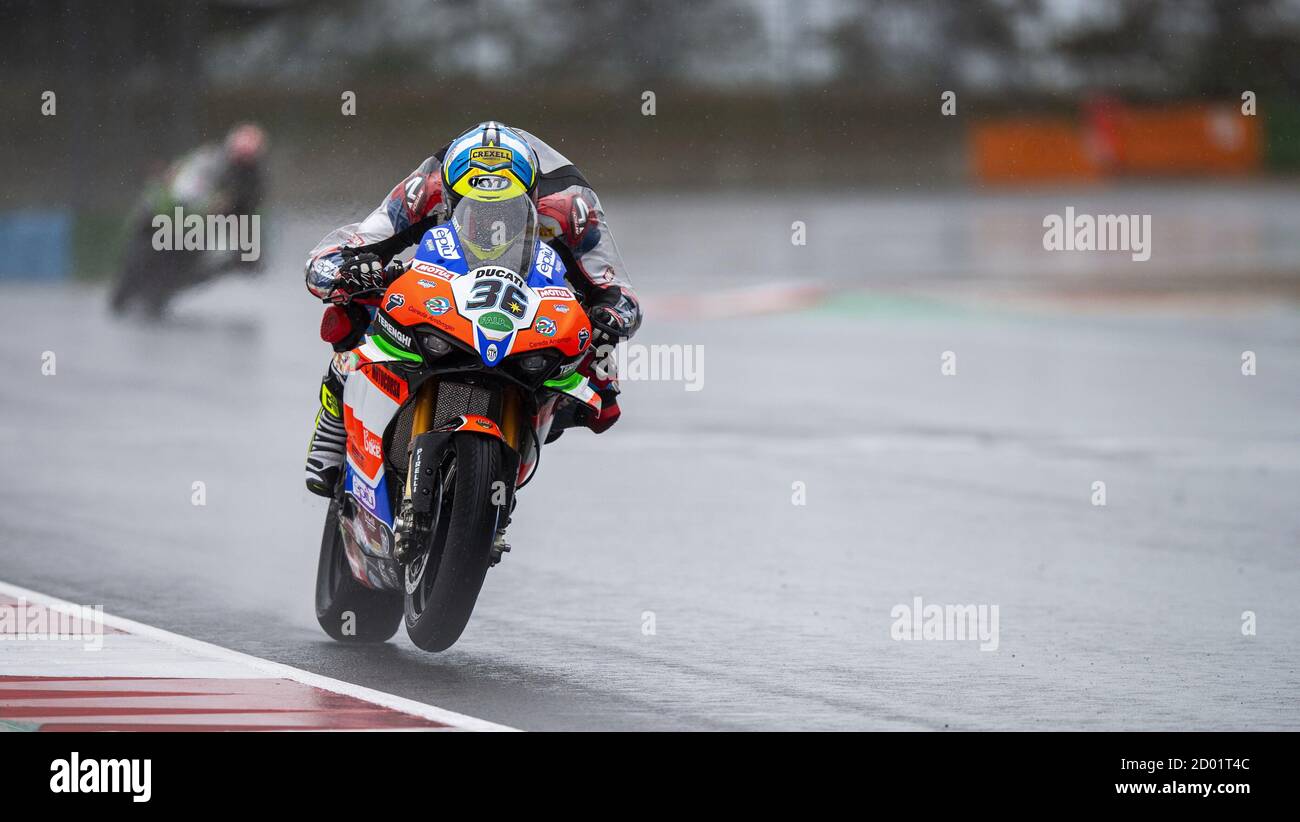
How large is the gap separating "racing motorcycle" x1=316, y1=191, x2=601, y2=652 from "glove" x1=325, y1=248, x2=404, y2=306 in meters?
0.08

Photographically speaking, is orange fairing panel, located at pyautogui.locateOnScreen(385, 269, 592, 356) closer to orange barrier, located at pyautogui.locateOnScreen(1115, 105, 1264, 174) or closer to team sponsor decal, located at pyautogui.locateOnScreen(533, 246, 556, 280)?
team sponsor decal, located at pyautogui.locateOnScreen(533, 246, 556, 280)

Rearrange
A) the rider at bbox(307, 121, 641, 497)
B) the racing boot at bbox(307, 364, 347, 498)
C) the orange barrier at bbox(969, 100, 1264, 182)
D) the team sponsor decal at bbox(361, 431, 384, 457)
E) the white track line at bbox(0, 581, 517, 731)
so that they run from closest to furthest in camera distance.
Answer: the white track line at bbox(0, 581, 517, 731)
the rider at bbox(307, 121, 641, 497)
the team sponsor decal at bbox(361, 431, 384, 457)
the racing boot at bbox(307, 364, 347, 498)
the orange barrier at bbox(969, 100, 1264, 182)

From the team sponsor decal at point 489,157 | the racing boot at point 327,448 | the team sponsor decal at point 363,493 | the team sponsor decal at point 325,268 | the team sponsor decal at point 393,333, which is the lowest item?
the team sponsor decal at point 363,493

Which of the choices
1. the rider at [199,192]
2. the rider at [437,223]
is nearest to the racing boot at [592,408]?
the rider at [437,223]

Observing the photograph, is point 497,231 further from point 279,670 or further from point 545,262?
point 279,670

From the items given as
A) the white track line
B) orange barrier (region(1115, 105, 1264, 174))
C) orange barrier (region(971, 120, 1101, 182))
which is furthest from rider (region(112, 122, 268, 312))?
orange barrier (region(1115, 105, 1264, 174))

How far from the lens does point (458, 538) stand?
666cm

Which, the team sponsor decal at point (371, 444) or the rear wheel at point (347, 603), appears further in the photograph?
the rear wheel at point (347, 603)

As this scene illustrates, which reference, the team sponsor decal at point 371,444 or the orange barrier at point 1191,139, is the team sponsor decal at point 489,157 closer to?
the team sponsor decal at point 371,444

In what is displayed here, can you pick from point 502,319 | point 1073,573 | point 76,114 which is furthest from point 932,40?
point 502,319

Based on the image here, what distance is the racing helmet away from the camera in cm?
702

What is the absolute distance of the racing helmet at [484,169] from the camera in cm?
702

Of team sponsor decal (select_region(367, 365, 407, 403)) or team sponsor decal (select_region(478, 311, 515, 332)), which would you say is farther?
team sponsor decal (select_region(367, 365, 407, 403))

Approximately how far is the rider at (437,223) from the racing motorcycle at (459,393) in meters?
0.10
